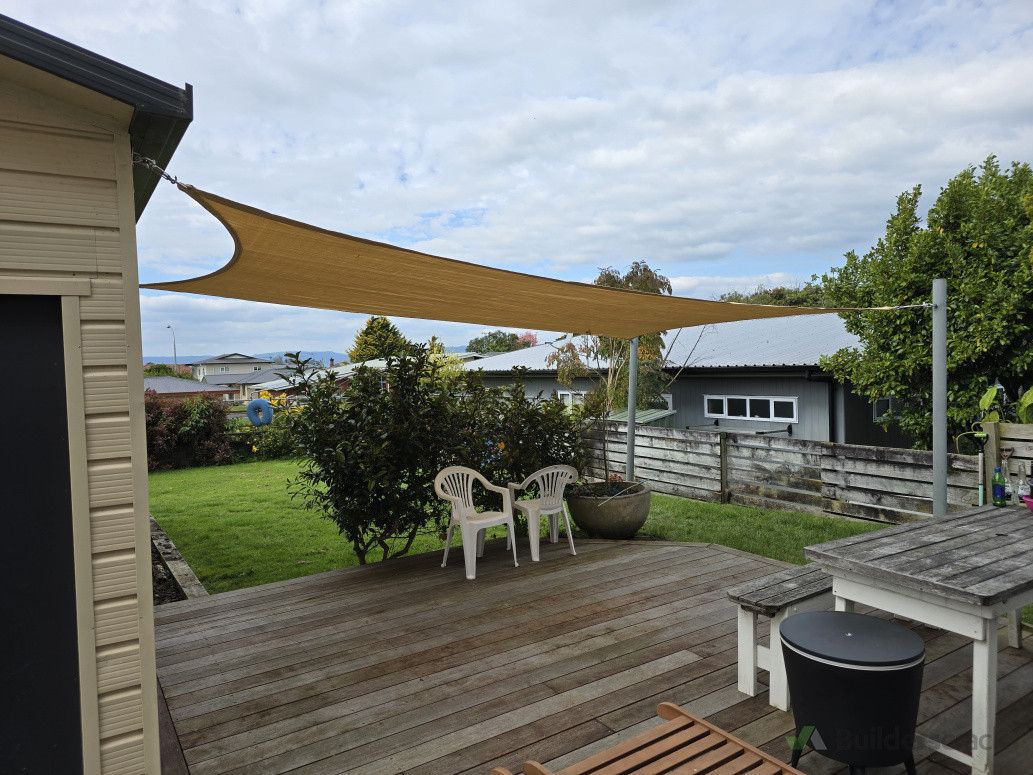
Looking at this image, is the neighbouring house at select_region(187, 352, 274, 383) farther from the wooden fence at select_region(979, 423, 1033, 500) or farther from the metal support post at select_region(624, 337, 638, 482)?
the wooden fence at select_region(979, 423, 1033, 500)

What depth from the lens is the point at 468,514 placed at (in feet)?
15.9

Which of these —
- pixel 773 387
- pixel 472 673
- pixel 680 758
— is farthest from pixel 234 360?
pixel 680 758

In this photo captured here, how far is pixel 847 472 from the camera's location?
21.9ft

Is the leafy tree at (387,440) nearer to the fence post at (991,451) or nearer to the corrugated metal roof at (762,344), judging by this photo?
the fence post at (991,451)

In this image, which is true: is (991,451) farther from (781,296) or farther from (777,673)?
(781,296)

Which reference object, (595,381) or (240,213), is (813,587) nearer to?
(240,213)

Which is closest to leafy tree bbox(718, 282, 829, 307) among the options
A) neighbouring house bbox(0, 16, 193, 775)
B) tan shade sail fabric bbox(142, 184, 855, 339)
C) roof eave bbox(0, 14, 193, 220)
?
tan shade sail fabric bbox(142, 184, 855, 339)

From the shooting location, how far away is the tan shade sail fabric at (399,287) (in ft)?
8.81

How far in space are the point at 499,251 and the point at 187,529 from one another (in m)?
44.6

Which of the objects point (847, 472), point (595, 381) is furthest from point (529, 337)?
point (847, 472)

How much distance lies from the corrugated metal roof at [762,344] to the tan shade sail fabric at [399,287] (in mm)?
5218

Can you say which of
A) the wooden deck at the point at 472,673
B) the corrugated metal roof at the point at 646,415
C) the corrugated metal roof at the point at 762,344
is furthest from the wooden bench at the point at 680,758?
the corrugated metal roof at the point at 646,415

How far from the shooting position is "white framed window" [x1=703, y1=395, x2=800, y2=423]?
10305mm

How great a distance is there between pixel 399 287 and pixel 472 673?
2264 mm
